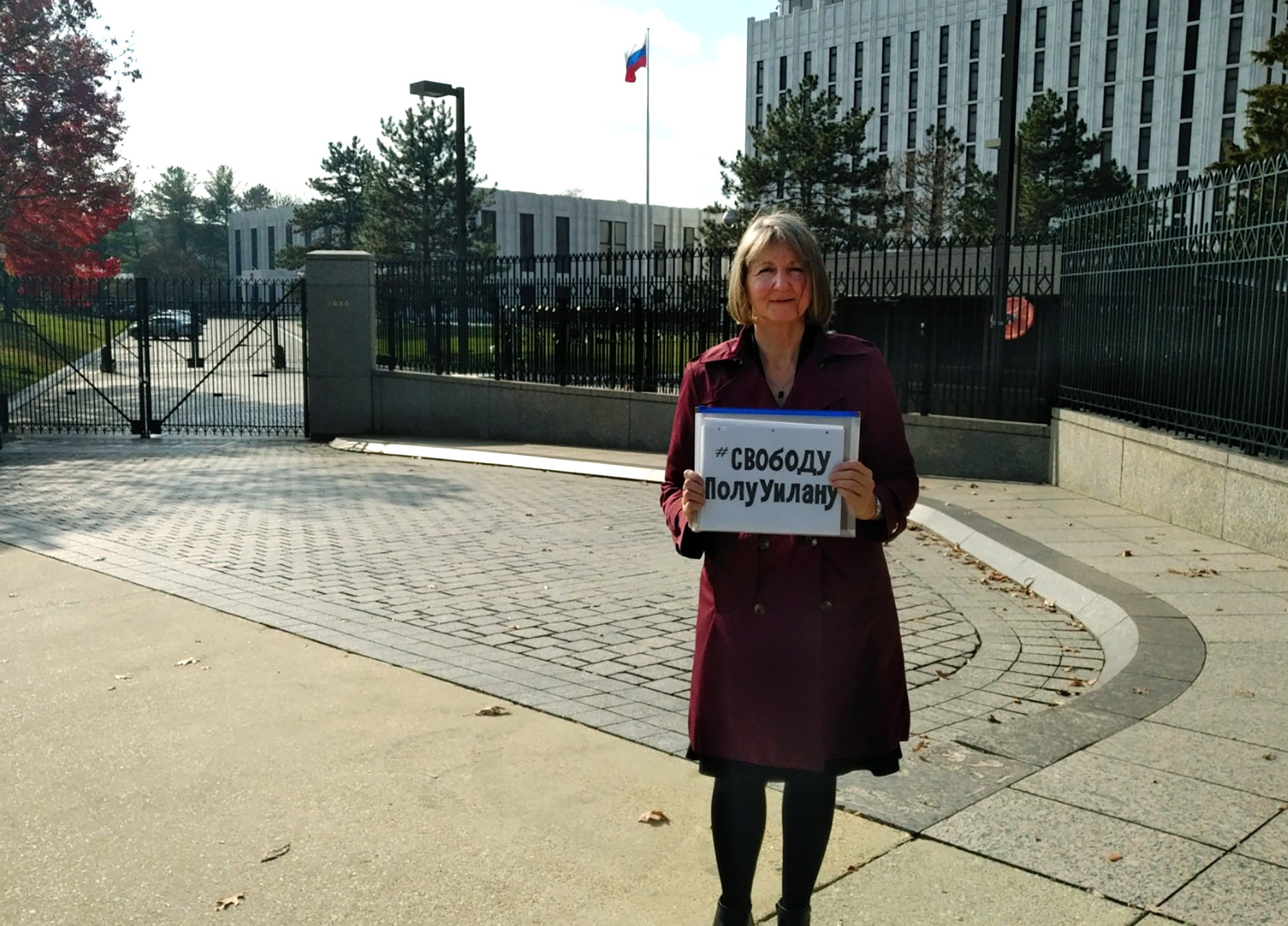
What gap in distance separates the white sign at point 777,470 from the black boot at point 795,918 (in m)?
1.03

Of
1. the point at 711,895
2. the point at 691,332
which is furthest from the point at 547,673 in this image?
the point at 691,332

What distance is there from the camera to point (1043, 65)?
287ft

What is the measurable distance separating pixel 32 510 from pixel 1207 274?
1082 centimetres

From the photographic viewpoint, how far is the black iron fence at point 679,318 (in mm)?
13203

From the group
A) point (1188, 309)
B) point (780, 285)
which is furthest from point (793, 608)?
point (1188, 309)

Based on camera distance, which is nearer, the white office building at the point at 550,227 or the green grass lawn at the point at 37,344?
the green grass lawn at the point at 37,344

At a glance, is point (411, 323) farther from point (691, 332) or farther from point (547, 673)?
point (547, 673)

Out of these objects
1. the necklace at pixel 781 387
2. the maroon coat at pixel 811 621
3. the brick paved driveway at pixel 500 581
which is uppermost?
the necklace at pixel 781 387

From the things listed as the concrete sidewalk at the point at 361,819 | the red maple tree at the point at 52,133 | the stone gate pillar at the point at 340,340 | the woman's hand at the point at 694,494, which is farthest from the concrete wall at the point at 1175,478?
the red maple tree at the point at 52,133

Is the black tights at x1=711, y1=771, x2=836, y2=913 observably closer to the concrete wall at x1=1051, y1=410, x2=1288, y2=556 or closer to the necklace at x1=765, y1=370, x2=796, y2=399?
the necklace at x1=765, y1=370, x2=796, y2=399

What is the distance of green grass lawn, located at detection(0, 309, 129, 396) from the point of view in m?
20.6

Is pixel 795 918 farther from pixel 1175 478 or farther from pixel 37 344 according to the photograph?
pixel 37 344

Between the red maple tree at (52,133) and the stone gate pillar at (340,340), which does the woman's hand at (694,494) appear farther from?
the red maple tree at (52,133)

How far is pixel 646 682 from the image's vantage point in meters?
5.91
